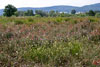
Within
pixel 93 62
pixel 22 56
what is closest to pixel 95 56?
pixel 93 62

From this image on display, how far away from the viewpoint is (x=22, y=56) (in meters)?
4.32

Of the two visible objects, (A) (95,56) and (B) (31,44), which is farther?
(B) (31,44)

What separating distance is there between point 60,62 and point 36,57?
0.65 metres

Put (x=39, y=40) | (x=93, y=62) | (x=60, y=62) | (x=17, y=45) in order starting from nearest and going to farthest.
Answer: (x=93, y=62), (x=60, y=62), (x=17, y=45), (x=39, y=40)

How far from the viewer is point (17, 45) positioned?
16.6ft

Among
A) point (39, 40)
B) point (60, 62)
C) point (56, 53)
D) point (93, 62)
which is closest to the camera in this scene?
point (93, 62)

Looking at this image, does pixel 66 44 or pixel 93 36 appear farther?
pixel 93 36

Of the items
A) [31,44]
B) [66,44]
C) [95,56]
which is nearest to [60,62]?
[95,56]

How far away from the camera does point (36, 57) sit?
13.6 feet

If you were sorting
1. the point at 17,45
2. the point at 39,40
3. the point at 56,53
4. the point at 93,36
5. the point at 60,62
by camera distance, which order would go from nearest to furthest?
the point at 60,62 < the point at 56,53 < the point at 17,45 < the point at 39,40 < the point at 93,36

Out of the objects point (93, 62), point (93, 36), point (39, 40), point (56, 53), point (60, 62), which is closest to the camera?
point (93, 62)

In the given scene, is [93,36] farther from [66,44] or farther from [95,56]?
[95,56]

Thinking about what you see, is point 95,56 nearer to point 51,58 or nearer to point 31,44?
point 51,58

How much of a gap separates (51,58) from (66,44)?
1206 mm
